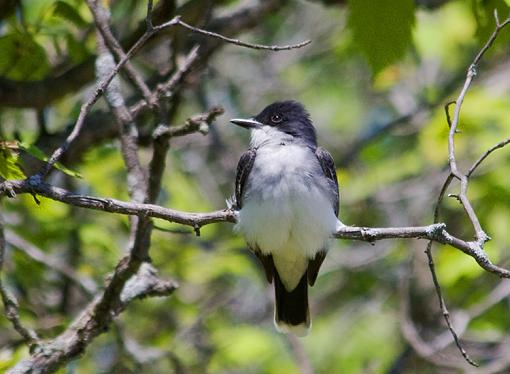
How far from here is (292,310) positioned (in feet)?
17.1

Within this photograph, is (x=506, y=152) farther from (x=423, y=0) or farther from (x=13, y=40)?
(x=13, y=40)

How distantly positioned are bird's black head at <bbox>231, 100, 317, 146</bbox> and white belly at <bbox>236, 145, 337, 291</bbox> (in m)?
0.43

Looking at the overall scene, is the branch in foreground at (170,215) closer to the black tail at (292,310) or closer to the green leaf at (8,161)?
the green leaf at (8,161)

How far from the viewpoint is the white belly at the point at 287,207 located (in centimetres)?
442

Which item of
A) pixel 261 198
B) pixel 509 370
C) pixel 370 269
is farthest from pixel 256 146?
pixel 370 269

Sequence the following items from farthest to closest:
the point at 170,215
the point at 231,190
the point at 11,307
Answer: the point at 231,190 → the point at 11,307 → the point at 170,215

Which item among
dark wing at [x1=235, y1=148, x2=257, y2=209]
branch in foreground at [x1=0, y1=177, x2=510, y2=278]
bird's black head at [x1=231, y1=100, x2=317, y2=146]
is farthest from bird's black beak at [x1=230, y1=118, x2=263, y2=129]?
branch in foreground at [x1=0, y1=177, x2=510, y2=278]

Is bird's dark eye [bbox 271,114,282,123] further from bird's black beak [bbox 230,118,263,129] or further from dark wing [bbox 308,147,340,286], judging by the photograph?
dark wing [bbox 308,147,340,286]

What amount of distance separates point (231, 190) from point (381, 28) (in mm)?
5313

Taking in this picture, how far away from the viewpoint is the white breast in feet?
14.5

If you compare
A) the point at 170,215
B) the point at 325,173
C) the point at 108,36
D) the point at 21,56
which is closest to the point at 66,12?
the point at 21,56

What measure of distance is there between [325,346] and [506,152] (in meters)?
3.58

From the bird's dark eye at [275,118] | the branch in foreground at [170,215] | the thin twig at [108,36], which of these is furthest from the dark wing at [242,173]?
the branch in foreground at [170,215]

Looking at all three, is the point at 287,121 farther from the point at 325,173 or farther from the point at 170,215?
the point at 170,215
